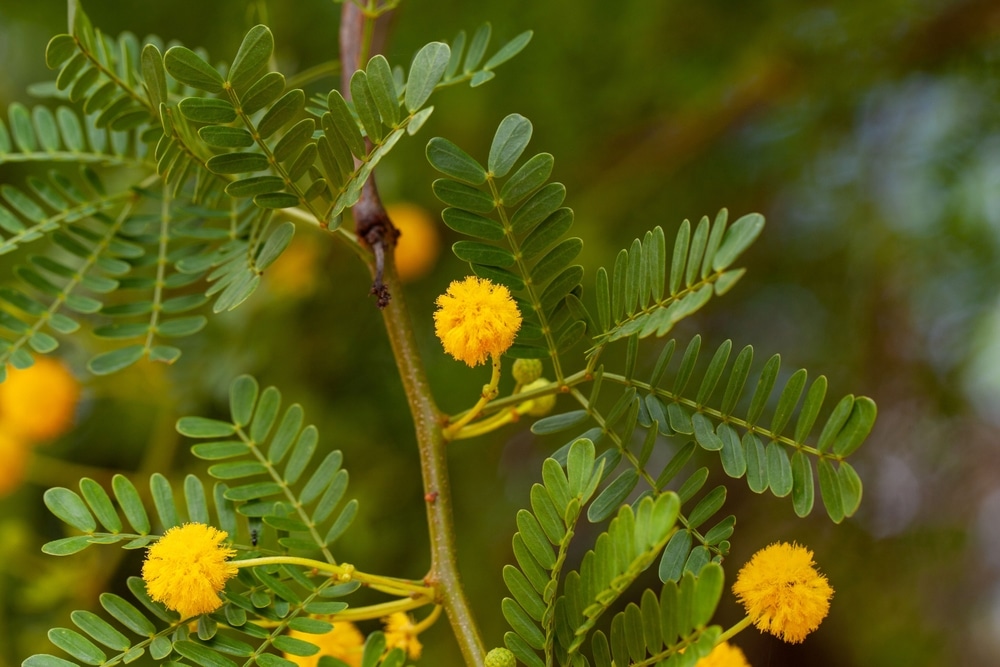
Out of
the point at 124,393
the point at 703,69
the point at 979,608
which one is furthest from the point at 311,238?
the point at 979,608

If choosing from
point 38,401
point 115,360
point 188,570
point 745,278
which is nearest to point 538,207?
point 188,570

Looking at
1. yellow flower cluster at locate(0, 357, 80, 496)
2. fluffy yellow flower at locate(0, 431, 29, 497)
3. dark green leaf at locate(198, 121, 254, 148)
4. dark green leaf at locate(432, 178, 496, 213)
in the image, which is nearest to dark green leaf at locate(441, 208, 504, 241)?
dark green leaf at locate(432, 178, 496, 213)

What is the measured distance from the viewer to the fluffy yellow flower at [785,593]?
15.6 inches

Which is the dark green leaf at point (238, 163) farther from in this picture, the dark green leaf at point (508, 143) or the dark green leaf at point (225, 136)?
the dark green leaf at point (508, 143)

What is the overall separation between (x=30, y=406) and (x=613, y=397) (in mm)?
726

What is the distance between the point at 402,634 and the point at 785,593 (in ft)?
0.76

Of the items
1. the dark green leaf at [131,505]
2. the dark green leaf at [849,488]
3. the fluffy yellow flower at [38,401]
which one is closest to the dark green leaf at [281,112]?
the dark green leaf at [131,505]

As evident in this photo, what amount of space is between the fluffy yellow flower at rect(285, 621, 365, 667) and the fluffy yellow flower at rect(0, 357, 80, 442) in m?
0.68

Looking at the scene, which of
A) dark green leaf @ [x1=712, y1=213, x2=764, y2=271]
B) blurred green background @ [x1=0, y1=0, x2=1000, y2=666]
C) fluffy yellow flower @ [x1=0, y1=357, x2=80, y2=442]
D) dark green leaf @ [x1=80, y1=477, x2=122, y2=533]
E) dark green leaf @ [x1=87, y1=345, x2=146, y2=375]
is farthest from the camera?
blurred green background @ [x1=0, y1=0, x2=1000, y2=666]

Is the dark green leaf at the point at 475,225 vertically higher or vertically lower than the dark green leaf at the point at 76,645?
higher

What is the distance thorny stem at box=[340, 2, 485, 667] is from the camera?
461 mm

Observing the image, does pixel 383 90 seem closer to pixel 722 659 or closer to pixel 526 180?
pixel 526 180

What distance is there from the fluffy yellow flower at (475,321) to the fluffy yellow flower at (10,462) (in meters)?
0.92

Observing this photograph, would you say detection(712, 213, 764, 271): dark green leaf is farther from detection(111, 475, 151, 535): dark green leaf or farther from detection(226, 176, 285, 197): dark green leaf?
detection(111, 475, 151, 535): dark green leaf
